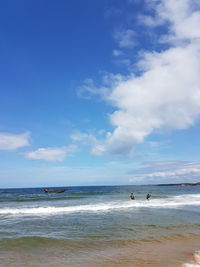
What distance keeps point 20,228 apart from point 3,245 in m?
4.16

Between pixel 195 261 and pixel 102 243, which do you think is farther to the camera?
pixel 102 243

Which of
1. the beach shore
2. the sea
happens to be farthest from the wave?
the beach shore

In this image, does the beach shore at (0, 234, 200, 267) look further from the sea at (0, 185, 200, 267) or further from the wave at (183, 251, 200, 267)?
the wave at (183, 251, 200, 267)

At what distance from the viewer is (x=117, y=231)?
14125 mm

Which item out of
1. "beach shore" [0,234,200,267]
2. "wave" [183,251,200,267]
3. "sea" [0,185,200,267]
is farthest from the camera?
"sea" [0,185,200,267]

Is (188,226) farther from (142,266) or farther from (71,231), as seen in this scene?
(142,266)

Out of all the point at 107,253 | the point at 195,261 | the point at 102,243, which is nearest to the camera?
the point at 195,261

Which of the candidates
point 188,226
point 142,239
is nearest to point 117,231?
point 142,239

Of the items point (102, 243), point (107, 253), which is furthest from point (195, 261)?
point (102, 243)

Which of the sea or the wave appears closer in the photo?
the wave

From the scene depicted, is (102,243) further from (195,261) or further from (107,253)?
(195,261)

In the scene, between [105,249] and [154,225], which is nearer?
[105,249]

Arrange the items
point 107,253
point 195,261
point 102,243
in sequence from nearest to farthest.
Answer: point 195,261
point 107,253
point 102,243

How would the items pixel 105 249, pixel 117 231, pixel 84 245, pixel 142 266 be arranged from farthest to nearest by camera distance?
pixel 117 231, pixel 84 245, pixel 105 249, pixel 142 266
